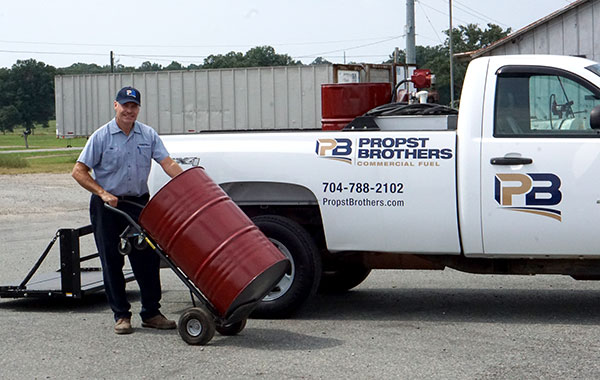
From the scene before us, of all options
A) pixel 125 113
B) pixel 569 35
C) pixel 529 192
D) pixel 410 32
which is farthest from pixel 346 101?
pixel 410 32

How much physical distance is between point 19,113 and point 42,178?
9404 cm

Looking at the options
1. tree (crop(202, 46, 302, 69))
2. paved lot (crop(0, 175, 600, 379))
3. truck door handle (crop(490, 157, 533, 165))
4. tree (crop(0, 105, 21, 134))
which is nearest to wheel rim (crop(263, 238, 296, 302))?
paved lot (crop(0, 175, 600, 379))

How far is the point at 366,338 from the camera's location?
6832mm

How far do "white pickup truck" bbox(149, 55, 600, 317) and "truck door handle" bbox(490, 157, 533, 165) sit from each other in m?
0.01

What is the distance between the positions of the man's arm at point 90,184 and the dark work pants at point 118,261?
17cm

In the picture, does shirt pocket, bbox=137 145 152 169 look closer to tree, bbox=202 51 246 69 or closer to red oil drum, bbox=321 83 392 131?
red oil drum, bbox=321 83 392 131

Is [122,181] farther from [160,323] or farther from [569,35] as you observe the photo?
[569,35]

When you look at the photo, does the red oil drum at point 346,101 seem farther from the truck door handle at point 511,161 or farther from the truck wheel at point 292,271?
the truck door handle at point 511,161

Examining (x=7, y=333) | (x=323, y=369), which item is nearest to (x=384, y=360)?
(x=323, y=369)

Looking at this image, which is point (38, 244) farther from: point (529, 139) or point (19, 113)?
point (19, 113)

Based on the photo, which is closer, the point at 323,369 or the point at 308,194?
the point at 323,369

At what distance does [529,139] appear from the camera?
7.09m

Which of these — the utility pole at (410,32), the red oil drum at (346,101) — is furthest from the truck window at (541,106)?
the utility pole at (410,32)

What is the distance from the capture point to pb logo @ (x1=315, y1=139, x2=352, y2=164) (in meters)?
7.39
